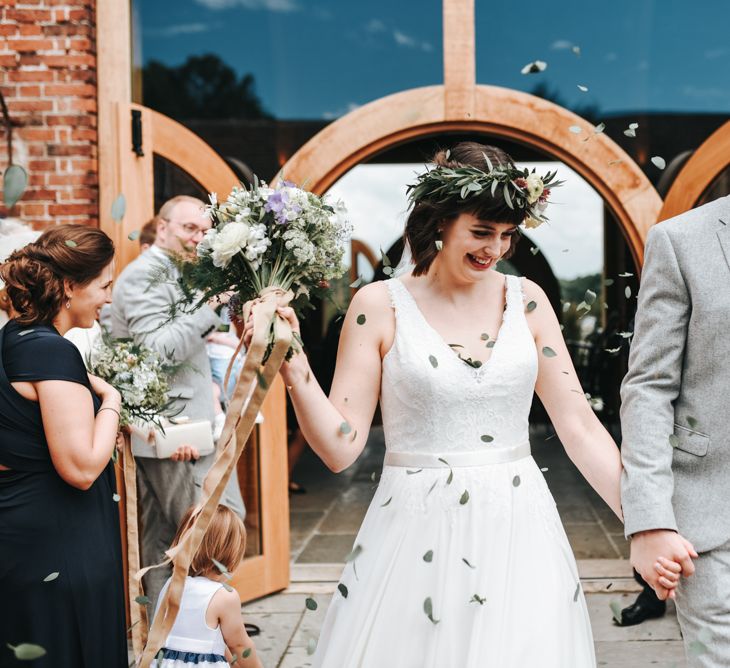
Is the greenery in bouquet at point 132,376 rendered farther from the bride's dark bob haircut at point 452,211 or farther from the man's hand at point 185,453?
the bride's dark bob haircut at point 452,211

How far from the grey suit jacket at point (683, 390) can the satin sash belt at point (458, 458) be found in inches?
16.6

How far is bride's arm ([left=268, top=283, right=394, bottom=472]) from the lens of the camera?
233 cm

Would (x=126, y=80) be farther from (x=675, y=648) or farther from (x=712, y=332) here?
(x=675, y=648)

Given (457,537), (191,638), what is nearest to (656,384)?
(457,537)

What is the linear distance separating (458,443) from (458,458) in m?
0.04

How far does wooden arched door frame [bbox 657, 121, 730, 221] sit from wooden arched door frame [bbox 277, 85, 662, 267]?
0.62 feet

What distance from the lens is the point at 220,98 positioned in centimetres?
685

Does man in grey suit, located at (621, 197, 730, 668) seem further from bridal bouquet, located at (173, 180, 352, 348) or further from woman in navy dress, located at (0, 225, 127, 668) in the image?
woman in navy dress, located at (0, 225, 127, 668)

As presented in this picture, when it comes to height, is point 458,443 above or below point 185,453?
above

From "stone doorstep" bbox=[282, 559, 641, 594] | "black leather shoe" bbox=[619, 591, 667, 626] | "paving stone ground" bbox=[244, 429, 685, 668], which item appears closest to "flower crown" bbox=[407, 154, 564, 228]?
"paving stone ground" bbox=[244, 429, 685, 668]

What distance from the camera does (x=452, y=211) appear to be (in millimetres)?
2480

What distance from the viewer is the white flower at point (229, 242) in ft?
7.47

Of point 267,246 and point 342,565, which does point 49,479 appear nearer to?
point 267,246

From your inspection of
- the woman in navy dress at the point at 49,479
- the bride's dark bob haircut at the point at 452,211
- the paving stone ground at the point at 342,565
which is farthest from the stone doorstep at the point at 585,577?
the bride's dark bob haircut at the point at 452,211
